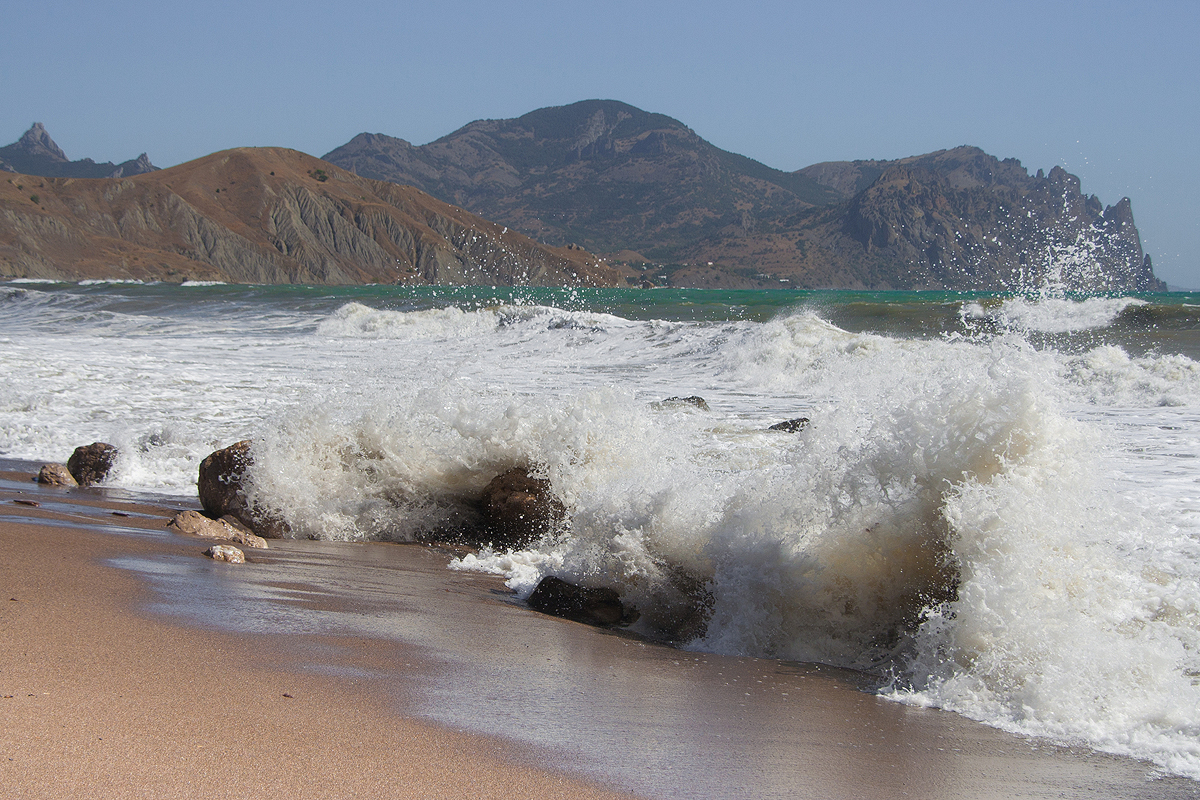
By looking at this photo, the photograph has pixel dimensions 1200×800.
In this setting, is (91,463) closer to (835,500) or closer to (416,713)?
(416,713)

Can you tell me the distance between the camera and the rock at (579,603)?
472cm

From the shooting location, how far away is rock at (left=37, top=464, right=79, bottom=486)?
7.68m

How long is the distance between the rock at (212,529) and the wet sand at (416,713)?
1242 millimetres

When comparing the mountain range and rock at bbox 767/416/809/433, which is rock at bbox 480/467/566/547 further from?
the mountain range

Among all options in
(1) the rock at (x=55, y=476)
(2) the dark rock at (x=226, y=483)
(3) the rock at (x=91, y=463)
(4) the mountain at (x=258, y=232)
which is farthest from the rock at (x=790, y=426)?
(4) the mountain at (x=258, y=232)

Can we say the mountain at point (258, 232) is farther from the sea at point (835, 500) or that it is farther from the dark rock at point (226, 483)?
the dark rock at point (226, 483)

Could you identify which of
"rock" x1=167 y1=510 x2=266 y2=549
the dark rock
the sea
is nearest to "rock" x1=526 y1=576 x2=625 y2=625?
the sea

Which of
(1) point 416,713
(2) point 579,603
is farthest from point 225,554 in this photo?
(1) point 416,713

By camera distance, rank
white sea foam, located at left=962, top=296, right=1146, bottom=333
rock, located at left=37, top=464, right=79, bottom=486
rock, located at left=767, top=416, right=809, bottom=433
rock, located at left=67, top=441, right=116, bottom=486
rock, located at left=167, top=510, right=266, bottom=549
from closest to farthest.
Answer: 1. rock, located at left=167, top=510, right=266, bottom=549
2. rock, located at left=37, top=464, right=79, bottom=486
3. rock, located at left=67, top=441, right=116, bottom=486
4. rock, located at left=767, top=416, right=809, bottom=433
5. white sea foam, located at left=962, top=296, right=1146, bottom=333

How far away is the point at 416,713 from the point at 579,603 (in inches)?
70.7

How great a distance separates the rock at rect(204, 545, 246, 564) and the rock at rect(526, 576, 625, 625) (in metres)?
1.82

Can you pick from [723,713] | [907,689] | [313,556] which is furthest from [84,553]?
[907,689]

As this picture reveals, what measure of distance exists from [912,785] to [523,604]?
8.49ft

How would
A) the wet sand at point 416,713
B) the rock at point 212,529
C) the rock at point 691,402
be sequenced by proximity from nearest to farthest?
the wet sand at point 416,713 < the rock at point 212,529 < the rock at point 691,402
